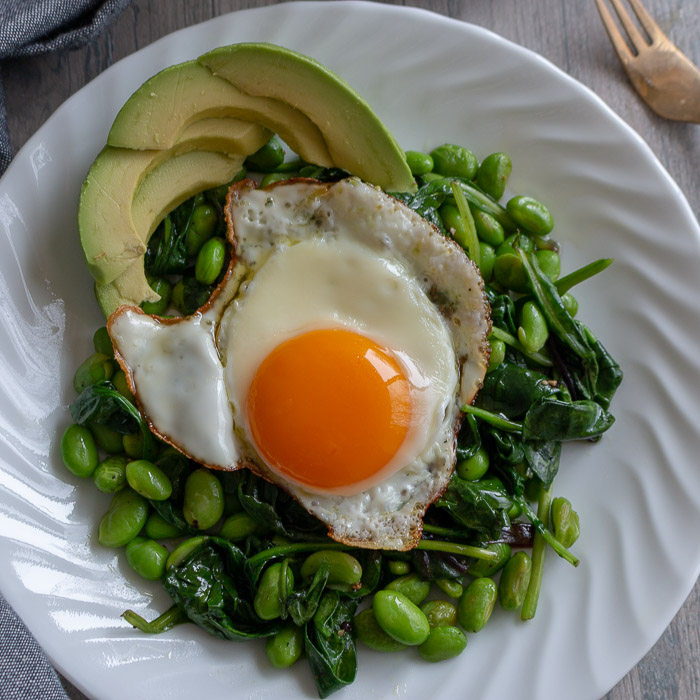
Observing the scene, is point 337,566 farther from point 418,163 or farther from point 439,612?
point 418,163

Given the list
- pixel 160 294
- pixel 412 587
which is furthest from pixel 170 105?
pixel 412 587

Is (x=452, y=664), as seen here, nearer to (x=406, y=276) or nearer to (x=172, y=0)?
(x=406, y=276)

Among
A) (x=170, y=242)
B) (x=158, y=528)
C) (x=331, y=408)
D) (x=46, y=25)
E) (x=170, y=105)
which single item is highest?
(x=46, y=25)

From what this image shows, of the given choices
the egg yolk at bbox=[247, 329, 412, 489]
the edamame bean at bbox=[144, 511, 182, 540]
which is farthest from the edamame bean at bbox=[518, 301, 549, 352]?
the edamame bean at bbox=[144, 511, 182, 540]

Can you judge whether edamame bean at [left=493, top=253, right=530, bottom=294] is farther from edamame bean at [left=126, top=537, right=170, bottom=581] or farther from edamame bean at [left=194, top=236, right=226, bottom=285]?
edamame bean at [left=126, top=537, right=170, bottom=581]

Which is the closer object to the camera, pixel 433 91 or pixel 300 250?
pixel 300 250

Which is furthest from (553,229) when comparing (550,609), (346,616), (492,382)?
(346,616)

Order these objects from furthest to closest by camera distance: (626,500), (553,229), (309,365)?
1. (553,229)
2. (626,500)
3. (309,365)
